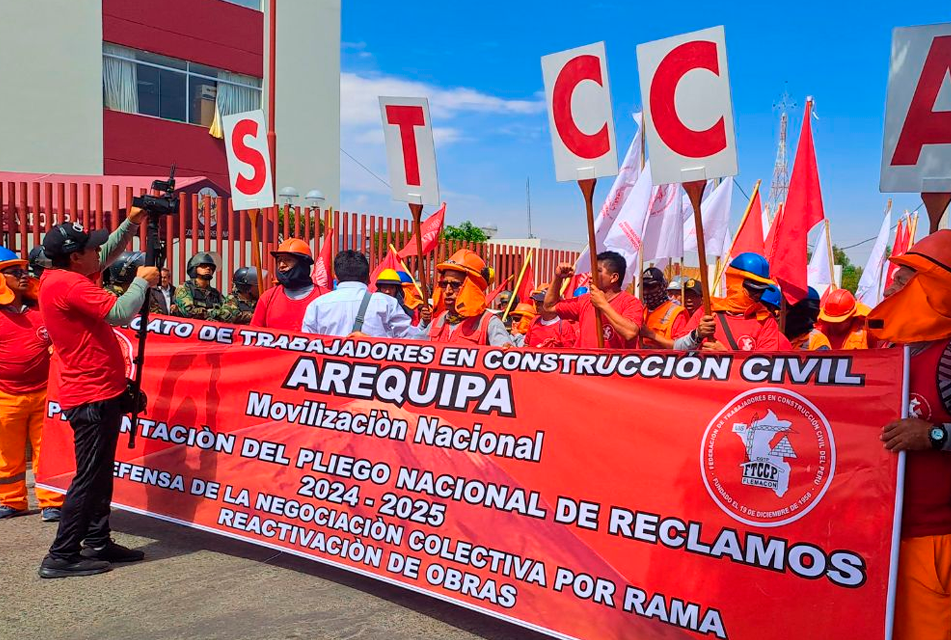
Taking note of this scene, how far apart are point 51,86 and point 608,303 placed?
20641 mm

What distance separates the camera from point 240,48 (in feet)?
81.7

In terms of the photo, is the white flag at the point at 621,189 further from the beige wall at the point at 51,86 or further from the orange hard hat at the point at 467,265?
the beige wall at the point at 51,86

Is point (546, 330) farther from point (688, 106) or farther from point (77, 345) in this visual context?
point (77, 345)

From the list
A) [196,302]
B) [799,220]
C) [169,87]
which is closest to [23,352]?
[196,302]

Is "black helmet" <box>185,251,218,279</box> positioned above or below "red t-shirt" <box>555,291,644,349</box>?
above

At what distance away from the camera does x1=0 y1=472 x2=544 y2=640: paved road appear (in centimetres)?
391


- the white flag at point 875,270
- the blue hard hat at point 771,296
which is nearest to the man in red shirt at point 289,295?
the blue hard hat at point 771,296

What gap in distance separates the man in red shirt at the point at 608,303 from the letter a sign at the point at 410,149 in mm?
1818

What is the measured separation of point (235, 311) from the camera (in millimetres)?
7250

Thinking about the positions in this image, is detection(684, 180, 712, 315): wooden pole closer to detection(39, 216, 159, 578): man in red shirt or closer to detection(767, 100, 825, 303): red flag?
detection(767, 100, 825, 303): red flag

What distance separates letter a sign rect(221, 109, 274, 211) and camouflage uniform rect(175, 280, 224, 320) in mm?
847

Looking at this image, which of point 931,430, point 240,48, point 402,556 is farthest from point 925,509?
point 240,48

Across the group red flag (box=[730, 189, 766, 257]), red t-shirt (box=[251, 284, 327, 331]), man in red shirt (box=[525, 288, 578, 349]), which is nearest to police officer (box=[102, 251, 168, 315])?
red t-shirt (box=[251, 284, 327, 331])

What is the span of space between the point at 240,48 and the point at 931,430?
25283mm
